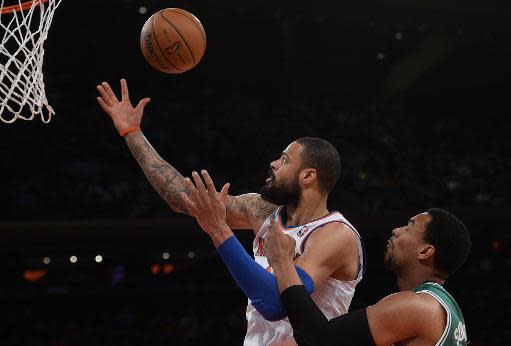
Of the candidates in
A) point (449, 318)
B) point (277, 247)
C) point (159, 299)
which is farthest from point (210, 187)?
point (159, 299)

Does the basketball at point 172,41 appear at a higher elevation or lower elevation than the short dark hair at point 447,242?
higher

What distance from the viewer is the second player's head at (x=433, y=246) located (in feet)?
7.75

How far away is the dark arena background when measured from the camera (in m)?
8.95

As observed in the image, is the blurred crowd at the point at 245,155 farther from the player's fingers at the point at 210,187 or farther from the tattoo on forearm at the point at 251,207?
the player's fingers at the point at 210,187

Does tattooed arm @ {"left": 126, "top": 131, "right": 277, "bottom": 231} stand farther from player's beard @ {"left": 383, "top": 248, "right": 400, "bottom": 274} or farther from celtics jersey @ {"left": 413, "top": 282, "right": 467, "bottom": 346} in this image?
celtics jersey @ {"left": 413, "top": 282, "right": 467, "bottom": 346}

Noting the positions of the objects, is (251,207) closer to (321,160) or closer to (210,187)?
(321,160)

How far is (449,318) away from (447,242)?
30 centimetres

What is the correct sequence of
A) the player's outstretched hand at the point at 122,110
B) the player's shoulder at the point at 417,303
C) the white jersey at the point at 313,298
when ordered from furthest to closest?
the player's outstretched hand at the point at 122,110
the white jersey at the point at 313,298
the player's shoulder at the point at 417,303

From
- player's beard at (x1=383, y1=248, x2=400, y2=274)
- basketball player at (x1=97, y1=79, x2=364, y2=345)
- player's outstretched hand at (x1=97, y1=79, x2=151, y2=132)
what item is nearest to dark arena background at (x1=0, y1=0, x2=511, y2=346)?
player's outstretched hand at (x1=97, y1=79, x2=151, y2=132)

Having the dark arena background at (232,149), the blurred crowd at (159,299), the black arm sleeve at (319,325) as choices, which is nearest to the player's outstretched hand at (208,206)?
the black arm sleeve at (319,325)

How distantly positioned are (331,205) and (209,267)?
233 cm

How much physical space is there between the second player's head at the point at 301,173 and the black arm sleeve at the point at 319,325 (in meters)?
0.59

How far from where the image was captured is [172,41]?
3182mm

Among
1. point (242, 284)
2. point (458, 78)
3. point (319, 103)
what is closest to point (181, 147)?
point (319, 103)
